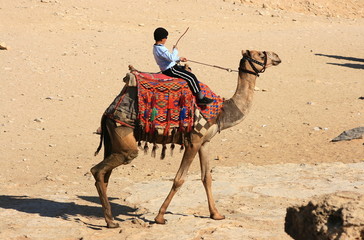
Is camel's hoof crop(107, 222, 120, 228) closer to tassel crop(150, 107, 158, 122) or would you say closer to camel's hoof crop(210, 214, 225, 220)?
camel's hoof crop(210, 214, 225, 220)

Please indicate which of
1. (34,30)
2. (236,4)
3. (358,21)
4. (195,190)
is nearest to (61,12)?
(34,30)

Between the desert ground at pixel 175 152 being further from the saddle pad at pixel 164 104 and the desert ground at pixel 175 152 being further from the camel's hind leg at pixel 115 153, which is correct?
the saddle pad at pixel 164 104

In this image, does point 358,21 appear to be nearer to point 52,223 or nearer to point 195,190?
point 195,190

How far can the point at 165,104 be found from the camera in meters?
8.87

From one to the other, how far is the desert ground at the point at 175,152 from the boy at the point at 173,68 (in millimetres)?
1685

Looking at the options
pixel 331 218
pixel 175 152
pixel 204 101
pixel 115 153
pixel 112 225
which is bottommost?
pixel 175 152

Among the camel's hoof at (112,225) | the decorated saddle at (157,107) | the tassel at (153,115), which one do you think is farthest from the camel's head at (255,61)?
the camel's hoof at (112,225)

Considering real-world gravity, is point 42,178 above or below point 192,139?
below

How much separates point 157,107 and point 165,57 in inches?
28.2

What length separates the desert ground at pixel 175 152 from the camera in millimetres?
9492

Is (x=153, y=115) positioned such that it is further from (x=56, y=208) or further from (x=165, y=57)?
(x=56, y=208)

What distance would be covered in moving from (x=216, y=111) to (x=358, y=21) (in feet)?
91.5

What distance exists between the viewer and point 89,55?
22.8 meters

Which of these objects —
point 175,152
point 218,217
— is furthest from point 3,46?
point 218,217
